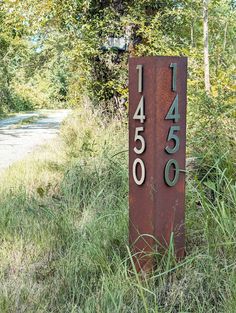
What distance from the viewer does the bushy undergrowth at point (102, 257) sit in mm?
2311

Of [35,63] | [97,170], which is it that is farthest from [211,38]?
[35,63]

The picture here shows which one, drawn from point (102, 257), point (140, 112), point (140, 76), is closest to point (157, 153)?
point (140, 112)

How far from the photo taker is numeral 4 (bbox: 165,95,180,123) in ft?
8.30

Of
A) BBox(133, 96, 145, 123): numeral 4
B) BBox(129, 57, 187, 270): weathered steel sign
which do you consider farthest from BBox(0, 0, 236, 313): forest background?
BBox(133, 96, 145, 123): numeral 4

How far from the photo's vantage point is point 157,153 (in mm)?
2514

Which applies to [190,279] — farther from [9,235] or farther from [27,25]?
[27,25]

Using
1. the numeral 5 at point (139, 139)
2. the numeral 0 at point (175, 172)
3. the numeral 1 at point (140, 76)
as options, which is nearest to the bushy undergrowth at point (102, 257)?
the numeral 0 at point (175, 172)

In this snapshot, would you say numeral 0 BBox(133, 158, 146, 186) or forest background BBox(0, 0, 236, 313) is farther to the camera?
numeral 0 BBox(133, 158, 146, 186)

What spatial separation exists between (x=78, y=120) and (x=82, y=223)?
5.26 m

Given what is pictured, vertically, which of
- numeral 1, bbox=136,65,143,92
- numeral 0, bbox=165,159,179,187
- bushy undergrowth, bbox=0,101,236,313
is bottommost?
bushy undergrowth, bbox=0,101,236,313

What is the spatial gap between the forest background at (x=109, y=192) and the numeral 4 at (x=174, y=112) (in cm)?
56

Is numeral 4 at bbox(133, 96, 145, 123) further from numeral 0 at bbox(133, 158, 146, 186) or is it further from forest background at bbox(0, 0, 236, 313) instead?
→ forest background at bbox(0, 0, 236, 313)

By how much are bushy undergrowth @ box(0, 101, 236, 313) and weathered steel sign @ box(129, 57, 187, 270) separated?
0.15 meters

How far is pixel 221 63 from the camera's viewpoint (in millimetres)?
5676
